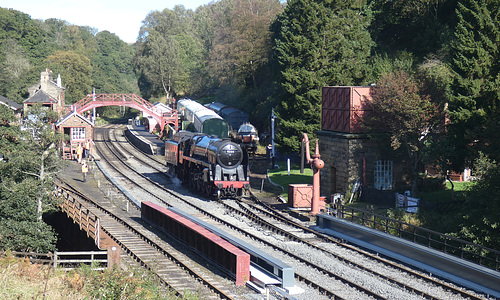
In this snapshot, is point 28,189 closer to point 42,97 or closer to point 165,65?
point 42,97

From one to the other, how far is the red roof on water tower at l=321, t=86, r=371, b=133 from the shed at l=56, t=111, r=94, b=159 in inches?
1117

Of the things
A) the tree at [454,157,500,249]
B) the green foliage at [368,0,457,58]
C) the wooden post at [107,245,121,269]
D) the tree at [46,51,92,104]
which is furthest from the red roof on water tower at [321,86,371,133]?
the tree at [46,51,92,104]

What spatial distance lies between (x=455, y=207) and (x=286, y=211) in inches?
342

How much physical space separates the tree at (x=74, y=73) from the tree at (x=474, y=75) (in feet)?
270

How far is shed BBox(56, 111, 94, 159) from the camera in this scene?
5444 centimetres

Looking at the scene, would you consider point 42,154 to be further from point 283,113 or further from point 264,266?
point 283,113

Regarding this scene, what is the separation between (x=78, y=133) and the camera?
5531 cm

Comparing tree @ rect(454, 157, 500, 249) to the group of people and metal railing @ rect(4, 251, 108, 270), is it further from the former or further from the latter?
the group of people

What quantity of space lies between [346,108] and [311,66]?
1085 centimetres

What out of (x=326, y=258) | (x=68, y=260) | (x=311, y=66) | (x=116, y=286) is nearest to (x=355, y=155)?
(x=326, y=258)

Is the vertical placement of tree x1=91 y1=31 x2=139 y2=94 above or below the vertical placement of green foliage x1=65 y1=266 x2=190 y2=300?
above

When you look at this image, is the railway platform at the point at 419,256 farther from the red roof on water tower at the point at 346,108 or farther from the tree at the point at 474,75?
the red roof on water tower at the point at 346,108

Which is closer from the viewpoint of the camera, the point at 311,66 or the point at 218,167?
the point at 218,167

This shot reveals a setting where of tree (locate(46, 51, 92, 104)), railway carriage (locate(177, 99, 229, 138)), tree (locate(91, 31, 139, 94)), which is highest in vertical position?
tree (locate(91, 31, 139, 94))
